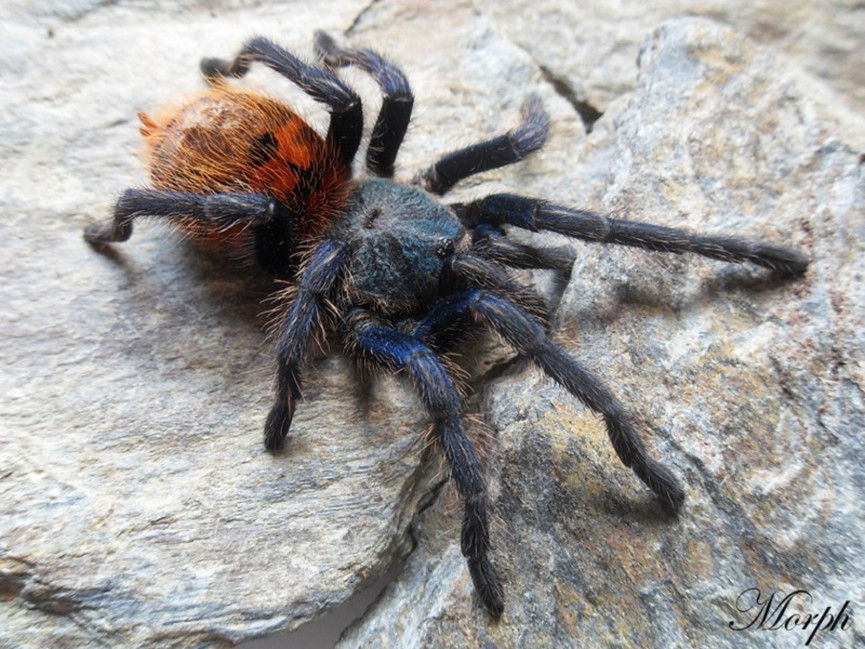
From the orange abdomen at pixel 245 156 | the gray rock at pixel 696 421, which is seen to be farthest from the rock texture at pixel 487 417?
the orange abdomen at pixel 245 156

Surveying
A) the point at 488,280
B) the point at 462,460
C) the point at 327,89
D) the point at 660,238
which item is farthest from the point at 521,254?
the point at 327,89

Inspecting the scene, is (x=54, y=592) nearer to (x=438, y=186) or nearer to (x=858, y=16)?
(x=438, y=186)

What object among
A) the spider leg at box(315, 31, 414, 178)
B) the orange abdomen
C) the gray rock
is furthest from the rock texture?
the orange abdomen

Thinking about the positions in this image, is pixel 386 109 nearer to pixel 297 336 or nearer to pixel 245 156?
pixel 245 156

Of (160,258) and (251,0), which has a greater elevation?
(251,0)

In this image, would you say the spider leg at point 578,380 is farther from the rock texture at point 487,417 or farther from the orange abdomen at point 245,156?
the orange abdomen at point 245,156

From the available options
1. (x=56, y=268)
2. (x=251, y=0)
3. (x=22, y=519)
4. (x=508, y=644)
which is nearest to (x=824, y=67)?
(x=251, y=0)
